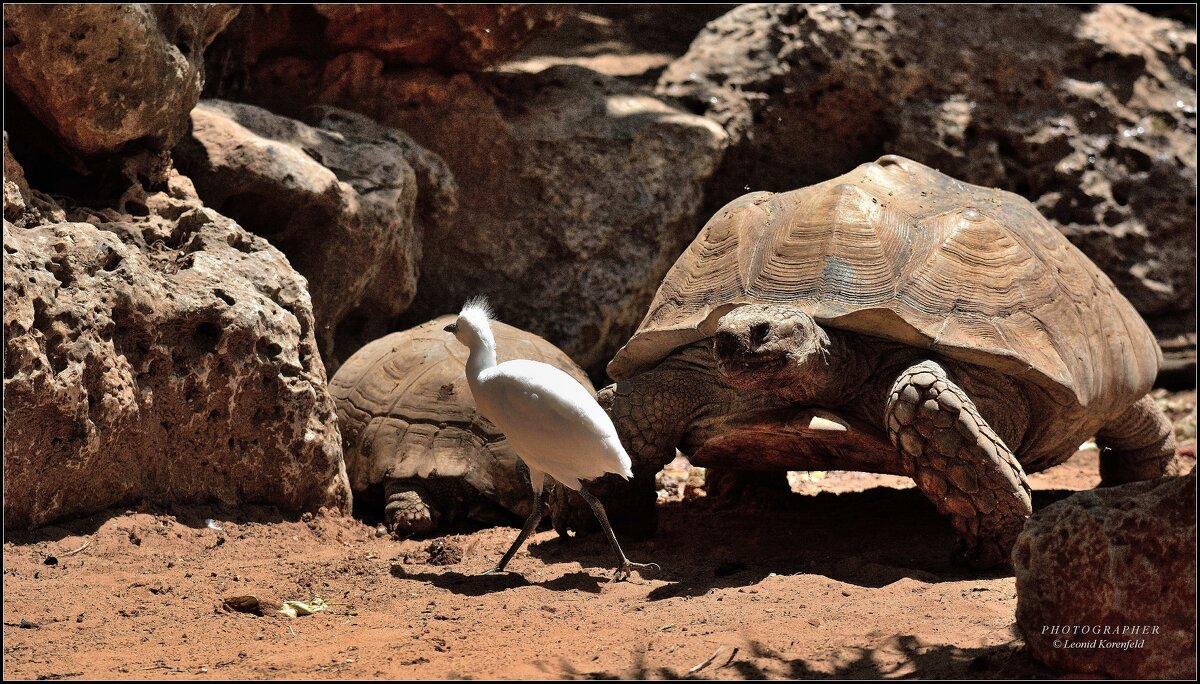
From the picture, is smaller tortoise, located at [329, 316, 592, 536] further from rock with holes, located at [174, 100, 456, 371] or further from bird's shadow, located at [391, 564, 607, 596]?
bird's shadow, located at [391, 564, 607, 596]

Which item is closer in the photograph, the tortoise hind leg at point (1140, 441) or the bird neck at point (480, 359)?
the bird neck at point (480, 359)

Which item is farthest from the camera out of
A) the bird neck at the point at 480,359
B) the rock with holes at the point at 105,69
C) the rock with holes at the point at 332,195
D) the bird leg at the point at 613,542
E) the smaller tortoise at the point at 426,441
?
the rock with holes at the point at 332,195

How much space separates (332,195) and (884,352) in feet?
9.43

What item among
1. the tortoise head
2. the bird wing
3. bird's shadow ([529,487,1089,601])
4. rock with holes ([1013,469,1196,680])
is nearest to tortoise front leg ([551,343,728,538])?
bird's shadow ([529,487,1089,601])

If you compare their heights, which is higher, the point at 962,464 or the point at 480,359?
the point at 480,359

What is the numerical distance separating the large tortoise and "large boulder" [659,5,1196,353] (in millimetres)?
2944

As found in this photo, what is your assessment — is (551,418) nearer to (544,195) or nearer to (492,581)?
(492,581)

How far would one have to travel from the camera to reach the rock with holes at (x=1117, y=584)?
2.66 meters

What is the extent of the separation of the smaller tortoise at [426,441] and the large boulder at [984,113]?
3.27 meters

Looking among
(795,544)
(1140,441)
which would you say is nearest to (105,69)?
(795,544)

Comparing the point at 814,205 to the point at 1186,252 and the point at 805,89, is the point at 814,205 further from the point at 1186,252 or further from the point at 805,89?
the point at 1186,252

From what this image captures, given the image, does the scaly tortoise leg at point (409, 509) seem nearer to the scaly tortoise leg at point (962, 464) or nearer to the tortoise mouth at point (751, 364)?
the tortoise mouth at point (751, 364)

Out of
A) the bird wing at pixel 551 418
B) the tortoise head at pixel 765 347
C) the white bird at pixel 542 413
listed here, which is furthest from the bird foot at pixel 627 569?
the tortoise head at pixel 765 347

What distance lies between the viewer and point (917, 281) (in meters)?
4.50
